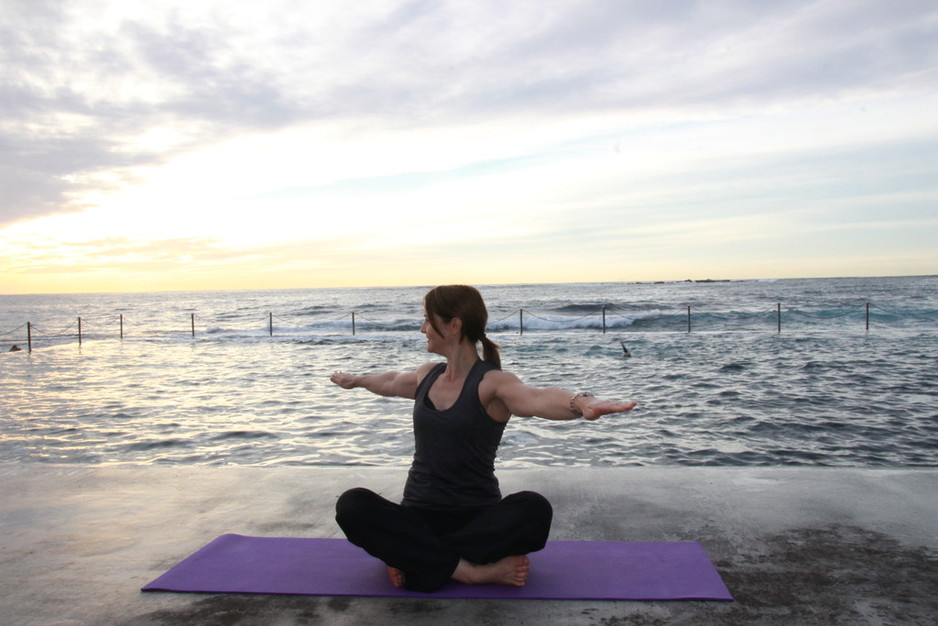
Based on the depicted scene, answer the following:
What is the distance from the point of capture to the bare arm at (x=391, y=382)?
2.82 metres

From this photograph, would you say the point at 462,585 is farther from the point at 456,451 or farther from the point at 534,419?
the point at 534,419

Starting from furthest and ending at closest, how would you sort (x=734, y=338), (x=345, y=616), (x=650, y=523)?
1. (x=734, y=338)
2. (x=650, y=523)
3. (x=345, y=616)

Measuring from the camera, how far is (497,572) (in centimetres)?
249

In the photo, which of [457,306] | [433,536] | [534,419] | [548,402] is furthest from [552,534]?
[534,419]

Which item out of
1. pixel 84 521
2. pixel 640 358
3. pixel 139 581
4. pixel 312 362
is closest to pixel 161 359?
pixel 312 362

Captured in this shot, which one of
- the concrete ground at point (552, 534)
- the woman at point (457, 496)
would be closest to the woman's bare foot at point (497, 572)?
the woman at point (457, 496)

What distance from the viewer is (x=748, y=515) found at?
325 centimetres

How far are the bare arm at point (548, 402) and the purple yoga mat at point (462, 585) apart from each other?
677 mm

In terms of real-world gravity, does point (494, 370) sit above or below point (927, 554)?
above

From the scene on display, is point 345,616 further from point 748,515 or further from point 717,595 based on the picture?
point 748,515

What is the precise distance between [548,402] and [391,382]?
0.89 metres

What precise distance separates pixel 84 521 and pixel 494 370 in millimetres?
2247

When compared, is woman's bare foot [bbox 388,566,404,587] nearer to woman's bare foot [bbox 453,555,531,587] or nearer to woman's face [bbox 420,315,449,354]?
woman's bare foot [bbox 453,555,531,587]

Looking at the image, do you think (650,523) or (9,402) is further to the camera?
(9,402)
